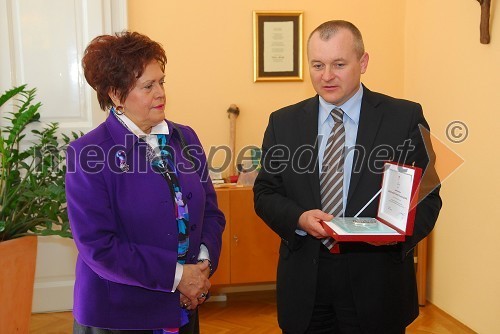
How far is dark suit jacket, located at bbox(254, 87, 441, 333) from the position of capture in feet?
5.85

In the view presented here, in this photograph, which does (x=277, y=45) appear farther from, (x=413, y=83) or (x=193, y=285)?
(x=193, y=285)

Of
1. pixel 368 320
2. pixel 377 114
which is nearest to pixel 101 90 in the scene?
pixel 377 114

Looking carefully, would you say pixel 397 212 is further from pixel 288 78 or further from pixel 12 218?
pixel 288 78

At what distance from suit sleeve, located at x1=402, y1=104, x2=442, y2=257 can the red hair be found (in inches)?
37.9

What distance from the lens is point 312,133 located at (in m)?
1.93

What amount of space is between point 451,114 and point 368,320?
2.22 metres

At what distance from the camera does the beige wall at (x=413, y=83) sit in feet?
10.6

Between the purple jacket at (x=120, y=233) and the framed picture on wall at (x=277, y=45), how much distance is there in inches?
95.9

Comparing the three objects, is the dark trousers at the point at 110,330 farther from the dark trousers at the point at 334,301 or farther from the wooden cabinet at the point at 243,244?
the wooden cabinet at the point at 243,244

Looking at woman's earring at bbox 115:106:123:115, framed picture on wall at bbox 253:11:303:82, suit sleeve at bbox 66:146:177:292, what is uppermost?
framed picture on wall at bbox 253:11:303:82

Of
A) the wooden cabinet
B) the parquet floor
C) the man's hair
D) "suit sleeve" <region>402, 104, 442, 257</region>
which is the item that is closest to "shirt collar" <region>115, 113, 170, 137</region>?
the man's hair

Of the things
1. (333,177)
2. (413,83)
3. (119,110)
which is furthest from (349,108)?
(413,83)

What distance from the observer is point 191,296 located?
169cm

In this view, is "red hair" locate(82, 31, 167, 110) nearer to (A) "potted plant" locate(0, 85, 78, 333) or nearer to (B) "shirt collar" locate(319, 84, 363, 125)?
(B) "shirt collar" locate(319, 84, 363, 125)
